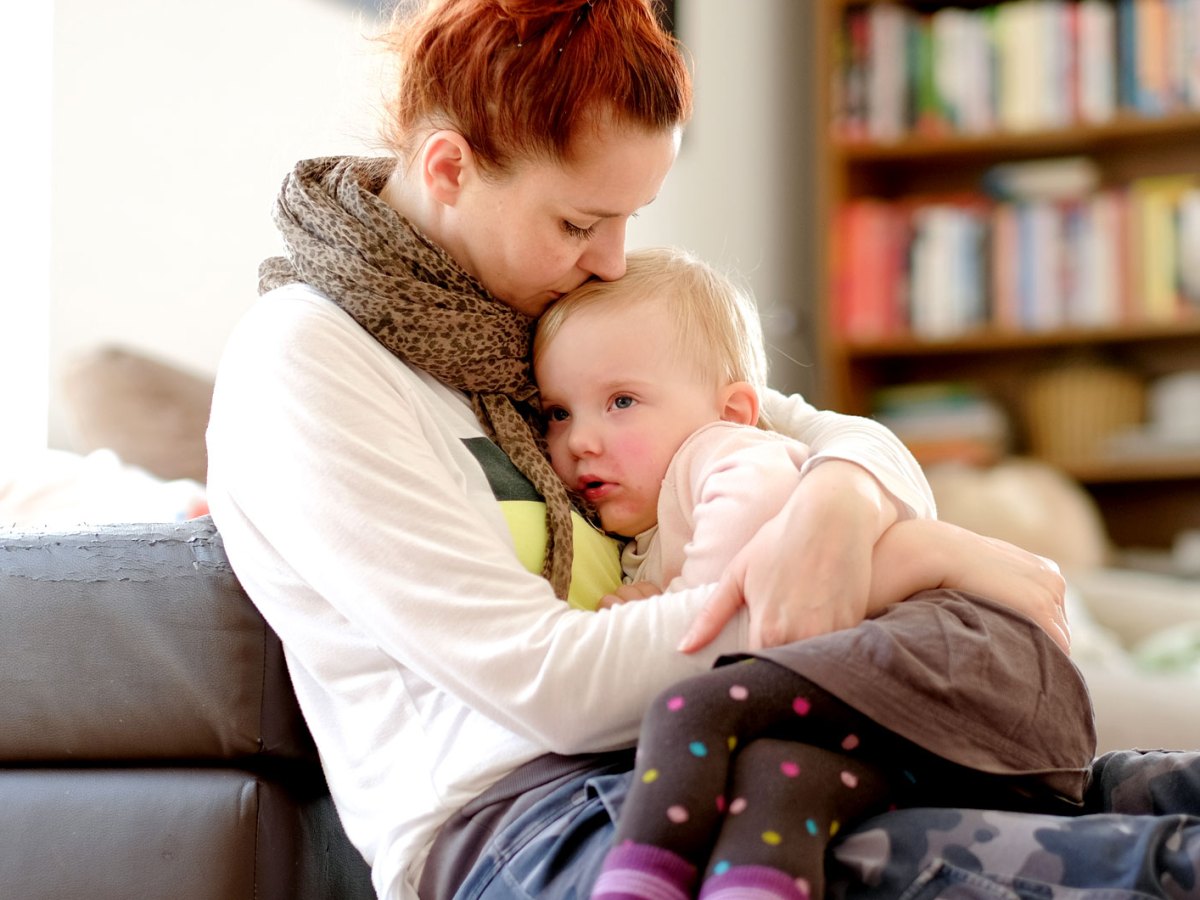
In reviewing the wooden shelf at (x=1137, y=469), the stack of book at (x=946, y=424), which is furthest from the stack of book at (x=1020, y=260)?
the wooden shelf at (x=1137, y=469)

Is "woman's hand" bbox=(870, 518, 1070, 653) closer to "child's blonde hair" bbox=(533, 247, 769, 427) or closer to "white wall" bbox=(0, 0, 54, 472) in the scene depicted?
"child's blonde hair" bbox=(533, 247, 769, 427)

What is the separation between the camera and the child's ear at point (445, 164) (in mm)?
1192

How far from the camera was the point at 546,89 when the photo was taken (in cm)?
116

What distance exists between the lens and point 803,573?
993 millimetres

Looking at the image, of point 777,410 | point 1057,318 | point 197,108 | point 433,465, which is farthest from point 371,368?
point 1057,318

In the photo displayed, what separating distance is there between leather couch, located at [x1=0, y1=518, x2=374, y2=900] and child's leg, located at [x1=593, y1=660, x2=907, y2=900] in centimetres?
39

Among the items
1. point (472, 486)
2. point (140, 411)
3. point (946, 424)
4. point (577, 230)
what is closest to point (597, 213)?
point (577, 230)

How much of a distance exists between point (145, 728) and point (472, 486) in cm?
33

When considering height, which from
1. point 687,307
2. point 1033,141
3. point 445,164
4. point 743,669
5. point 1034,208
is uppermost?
point 1033,141

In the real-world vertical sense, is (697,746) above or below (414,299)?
below

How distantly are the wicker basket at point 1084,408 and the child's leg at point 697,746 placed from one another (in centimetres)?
295

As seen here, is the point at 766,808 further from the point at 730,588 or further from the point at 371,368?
the point at 371,368

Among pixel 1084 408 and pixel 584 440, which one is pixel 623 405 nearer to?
pixel 584 440

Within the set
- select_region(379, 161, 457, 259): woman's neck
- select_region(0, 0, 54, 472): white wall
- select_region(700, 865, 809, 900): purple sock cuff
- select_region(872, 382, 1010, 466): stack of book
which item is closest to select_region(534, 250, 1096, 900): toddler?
select_region(700, 865, 809, 900): purple sock cuff
